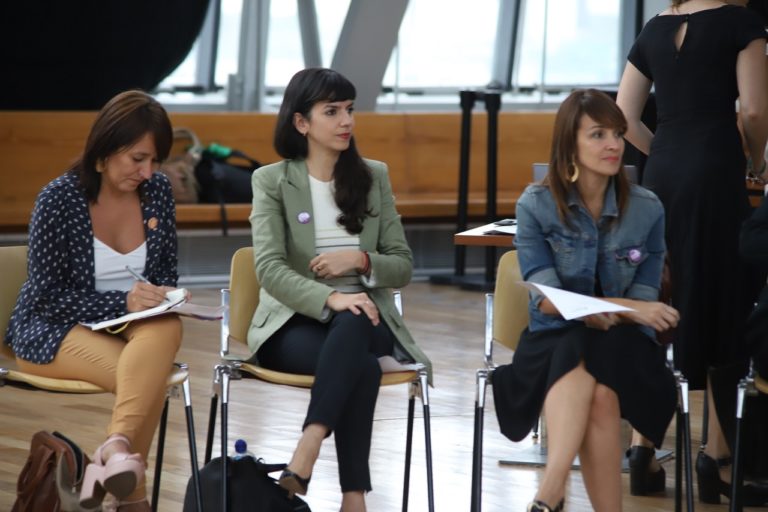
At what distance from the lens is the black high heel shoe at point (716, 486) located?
428 centimetres

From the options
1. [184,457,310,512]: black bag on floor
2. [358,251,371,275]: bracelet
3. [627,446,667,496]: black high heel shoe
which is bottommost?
[627,446,667,496]: black high heel shoe

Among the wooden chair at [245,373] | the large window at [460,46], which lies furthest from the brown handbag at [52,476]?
the large window at [460,46]

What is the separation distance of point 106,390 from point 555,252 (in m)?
1.23

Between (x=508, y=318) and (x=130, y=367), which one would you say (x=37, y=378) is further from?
(x=508, y=318)

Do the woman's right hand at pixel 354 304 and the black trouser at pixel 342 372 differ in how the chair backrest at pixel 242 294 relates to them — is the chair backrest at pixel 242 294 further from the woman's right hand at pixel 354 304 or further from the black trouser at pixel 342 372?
the woman's right hand at pixel 354 304

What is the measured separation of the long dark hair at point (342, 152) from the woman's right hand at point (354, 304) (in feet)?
0.91

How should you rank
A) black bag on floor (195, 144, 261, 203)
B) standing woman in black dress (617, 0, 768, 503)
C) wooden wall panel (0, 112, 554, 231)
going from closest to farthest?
standing woman in black dress (617, 0, 768, 503)
wooden wall panel (0, 112, 554, 231)
black bag on floor (195, 144, 261, 203)

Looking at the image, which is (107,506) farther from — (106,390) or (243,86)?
(243,86)

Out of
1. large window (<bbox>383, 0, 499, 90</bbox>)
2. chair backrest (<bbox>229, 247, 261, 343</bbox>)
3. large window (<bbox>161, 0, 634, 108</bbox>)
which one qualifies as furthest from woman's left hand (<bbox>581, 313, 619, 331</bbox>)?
large window (<bbox>383, 0, 499, 90</bbox>)

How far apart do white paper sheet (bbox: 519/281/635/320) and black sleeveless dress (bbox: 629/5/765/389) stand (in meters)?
0.85

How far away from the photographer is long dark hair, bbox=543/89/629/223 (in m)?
3.77

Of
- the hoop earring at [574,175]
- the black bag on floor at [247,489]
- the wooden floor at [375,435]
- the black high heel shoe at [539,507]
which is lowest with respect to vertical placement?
the wooden floor at [375,435]

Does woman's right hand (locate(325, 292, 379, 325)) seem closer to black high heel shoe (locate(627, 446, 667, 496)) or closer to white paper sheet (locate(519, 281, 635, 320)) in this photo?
white paper sheet (locate(519, 281, 635, 320))

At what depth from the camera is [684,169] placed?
169 inches
